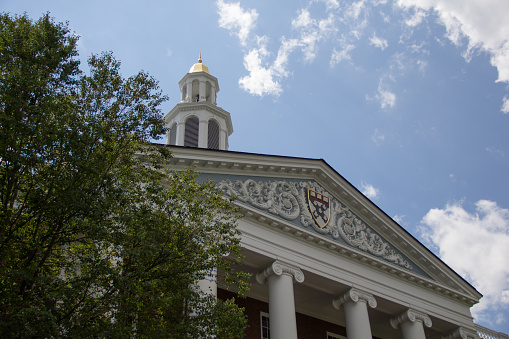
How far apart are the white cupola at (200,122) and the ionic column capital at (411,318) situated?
13.8m

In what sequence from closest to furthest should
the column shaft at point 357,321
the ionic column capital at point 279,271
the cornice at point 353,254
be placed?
the ionic column capital at point 279,271 < the cornice at point 353,254 < the column shaft at point 357,321

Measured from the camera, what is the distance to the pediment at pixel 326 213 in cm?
1956

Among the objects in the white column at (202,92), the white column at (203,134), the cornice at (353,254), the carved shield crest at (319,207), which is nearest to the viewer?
the cornice at (353,254)

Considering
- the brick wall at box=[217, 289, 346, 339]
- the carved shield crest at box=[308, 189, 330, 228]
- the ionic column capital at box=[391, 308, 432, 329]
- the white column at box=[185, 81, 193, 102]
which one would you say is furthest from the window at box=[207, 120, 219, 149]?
the ionic column capital at box=[391, 308, 432, 329]

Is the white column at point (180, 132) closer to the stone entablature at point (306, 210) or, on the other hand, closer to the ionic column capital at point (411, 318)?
the stone entablature at point (306, 210)

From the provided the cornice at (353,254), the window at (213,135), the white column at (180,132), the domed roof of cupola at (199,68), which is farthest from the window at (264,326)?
the domed roof of cupola at (199,68)

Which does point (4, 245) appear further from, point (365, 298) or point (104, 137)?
point (365, 298)

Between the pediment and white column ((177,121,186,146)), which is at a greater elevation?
white column ((177,121,186,146))

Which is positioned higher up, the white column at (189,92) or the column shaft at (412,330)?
the white column at (189,92)

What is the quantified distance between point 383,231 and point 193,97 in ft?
53.3

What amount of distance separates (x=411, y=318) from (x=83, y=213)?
1686cm

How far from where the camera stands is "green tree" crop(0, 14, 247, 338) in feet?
30.8

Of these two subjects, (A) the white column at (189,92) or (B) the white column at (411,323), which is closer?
(B) the white column at (411,323)

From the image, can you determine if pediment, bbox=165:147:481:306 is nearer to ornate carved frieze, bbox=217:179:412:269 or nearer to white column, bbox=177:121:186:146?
ornate carved frieze, bbox=217:179:412:269
